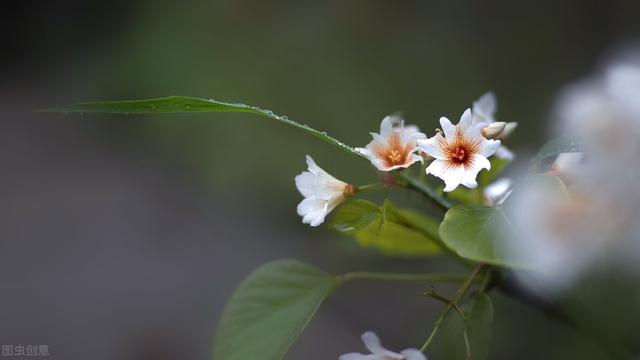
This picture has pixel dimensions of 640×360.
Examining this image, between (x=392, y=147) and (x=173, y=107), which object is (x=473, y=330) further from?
(x=173, y=107)

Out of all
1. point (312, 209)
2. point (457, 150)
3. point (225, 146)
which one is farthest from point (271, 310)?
point (225, 146)

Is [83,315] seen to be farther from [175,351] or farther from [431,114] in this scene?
[431,114]

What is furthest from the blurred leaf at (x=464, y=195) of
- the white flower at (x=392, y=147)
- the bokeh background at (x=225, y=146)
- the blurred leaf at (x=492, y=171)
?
the bokeh background at (x=225, y=146)

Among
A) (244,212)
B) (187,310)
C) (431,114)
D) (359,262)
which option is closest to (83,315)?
(187,310)

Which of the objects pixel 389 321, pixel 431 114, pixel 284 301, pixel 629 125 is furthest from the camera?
pixel 431 114

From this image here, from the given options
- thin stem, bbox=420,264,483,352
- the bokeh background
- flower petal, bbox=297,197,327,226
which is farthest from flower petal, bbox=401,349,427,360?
the bokeh background

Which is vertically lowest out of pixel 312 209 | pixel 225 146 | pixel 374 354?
pixel 374 354

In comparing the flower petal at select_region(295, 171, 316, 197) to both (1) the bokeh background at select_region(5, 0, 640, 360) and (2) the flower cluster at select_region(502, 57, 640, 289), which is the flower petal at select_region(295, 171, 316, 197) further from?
(1) the bokeh background at select_region(5, 0, 640, 360)
